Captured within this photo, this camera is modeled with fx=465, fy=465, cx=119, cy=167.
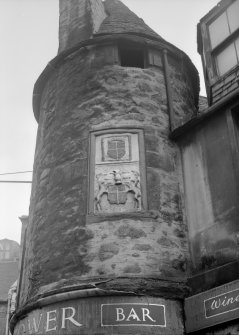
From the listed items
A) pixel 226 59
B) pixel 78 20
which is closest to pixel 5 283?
pixel 78 20

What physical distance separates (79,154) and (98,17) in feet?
16.7

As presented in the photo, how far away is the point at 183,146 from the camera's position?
923cm

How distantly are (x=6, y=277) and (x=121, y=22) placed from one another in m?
20.3

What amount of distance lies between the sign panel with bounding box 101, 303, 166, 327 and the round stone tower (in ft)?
0.05

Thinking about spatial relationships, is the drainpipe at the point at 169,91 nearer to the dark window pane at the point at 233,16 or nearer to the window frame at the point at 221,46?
the window frame at the point at 221,46

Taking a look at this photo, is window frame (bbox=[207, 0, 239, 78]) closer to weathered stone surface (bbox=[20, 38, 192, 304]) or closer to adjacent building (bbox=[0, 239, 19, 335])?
weathered stone surface (bbox=[20, 38, 192, 304])

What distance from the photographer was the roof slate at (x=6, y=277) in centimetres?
2525

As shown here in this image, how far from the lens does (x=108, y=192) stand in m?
8.38

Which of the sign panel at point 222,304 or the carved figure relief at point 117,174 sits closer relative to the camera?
the sign panel at point 222,304

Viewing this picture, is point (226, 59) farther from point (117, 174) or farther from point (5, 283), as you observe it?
point (5, 283)

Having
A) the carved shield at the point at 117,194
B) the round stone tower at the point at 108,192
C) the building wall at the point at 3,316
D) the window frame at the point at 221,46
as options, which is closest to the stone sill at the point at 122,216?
the round stone tower at the point at 108,192

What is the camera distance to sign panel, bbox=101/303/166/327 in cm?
690

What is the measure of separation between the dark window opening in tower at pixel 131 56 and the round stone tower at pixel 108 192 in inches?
1.3

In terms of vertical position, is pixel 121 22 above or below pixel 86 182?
above
